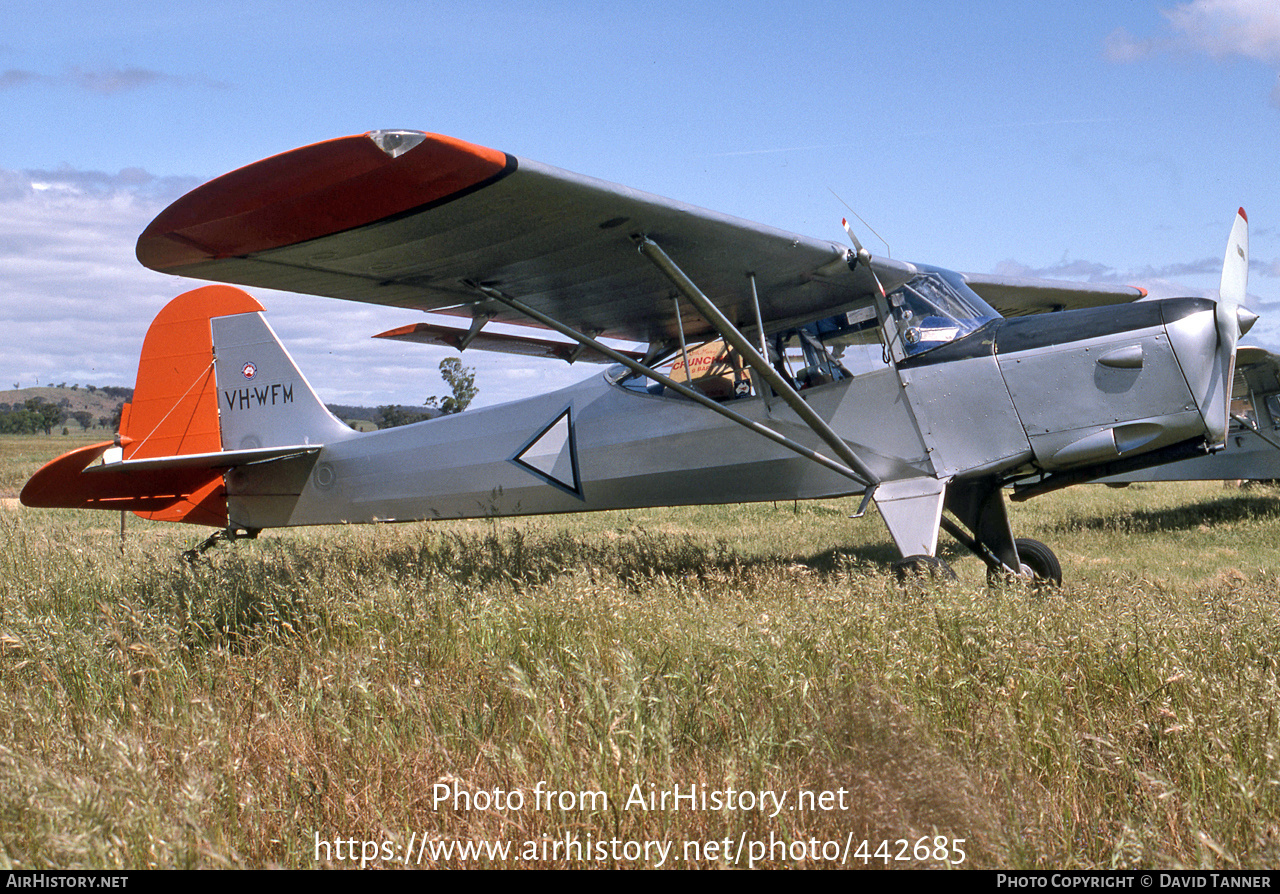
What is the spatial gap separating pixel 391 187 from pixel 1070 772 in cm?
359

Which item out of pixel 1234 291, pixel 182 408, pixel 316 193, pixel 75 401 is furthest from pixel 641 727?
pixel 75 401

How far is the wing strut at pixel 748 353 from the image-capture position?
16.6 ft

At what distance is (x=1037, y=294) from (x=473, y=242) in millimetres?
6528

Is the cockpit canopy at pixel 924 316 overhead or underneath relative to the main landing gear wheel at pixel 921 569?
overhead

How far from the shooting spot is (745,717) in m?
2.82

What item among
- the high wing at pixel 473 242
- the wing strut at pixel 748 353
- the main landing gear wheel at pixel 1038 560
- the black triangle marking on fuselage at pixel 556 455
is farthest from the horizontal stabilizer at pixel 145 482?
the main landing gear wheel at pixel 1038 560

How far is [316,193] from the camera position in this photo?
12.9 ft

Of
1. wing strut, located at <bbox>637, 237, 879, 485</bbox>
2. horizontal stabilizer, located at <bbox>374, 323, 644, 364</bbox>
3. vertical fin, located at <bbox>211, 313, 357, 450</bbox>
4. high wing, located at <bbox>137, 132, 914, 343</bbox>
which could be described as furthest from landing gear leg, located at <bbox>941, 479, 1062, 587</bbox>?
vertical fin, located at <bbox>211, 313, 357, 450</bbox>

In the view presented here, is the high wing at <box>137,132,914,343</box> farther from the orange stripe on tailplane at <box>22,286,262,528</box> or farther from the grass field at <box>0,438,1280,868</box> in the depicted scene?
the orange stripe on tailplane at <box>22,286,262,528</box>

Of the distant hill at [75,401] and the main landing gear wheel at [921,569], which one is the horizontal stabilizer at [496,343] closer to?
the main landing gear wheel at [921,569]

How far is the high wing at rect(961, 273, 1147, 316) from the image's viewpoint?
8.48 m

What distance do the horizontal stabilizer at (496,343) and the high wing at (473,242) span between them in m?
1.01

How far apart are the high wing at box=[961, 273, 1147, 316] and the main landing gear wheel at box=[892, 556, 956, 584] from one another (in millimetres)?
4078
